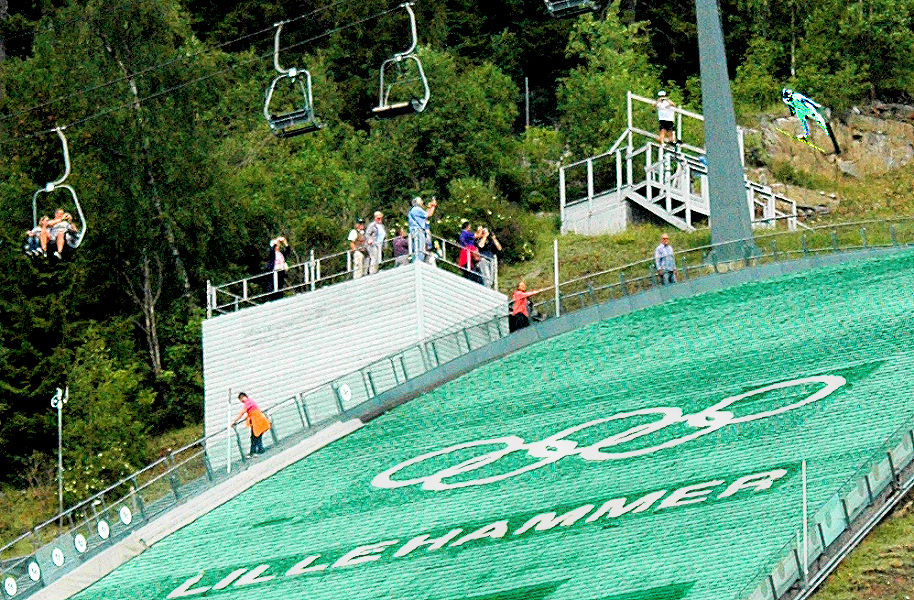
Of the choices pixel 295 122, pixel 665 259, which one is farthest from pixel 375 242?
pixel 295 122

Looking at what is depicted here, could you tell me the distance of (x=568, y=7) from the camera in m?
48.6

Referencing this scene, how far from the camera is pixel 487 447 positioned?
50.1m

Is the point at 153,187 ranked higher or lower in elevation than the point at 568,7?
lower

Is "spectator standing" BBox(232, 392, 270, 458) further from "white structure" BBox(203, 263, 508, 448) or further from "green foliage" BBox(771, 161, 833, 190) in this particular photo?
"green foliage" BBox(771, 161, 833, 190)

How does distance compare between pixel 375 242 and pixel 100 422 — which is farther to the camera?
pixel 100 422

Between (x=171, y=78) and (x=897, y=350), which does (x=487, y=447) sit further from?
(x=171, y=78)

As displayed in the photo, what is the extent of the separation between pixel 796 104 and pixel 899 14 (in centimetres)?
1695

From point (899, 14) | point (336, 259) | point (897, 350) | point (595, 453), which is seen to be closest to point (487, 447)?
point (595, 453)

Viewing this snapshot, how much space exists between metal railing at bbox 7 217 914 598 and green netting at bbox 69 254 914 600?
25.4 inches

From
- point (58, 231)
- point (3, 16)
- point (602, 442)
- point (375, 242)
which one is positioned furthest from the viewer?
point (3, 16)

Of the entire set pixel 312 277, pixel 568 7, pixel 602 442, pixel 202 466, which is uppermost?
pixel 568 7

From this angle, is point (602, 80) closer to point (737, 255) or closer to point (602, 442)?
point (737, 255)

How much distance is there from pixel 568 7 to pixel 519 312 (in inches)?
357

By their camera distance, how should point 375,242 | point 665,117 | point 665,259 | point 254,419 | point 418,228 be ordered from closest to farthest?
point 254,419
point 418,228
point 375,242
point 665,259
point 665,117
